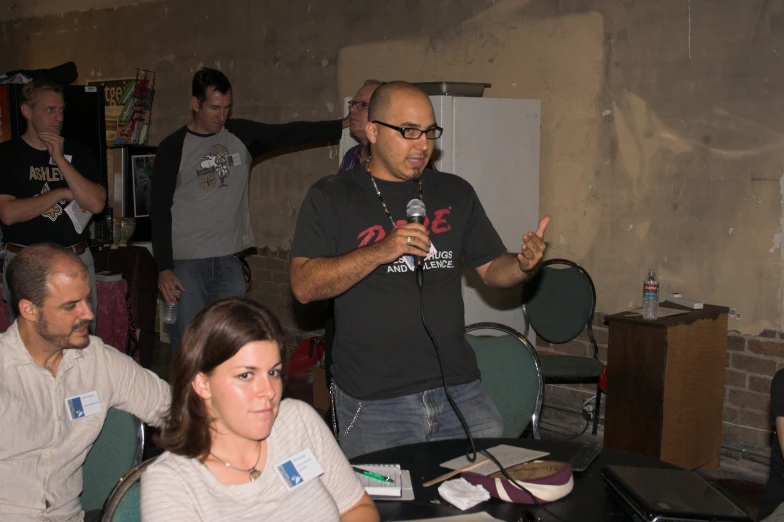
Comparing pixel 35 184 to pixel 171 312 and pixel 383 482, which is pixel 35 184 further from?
pixel 383 482

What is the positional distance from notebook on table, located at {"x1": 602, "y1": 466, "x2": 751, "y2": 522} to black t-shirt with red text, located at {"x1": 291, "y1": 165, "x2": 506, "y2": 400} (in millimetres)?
726

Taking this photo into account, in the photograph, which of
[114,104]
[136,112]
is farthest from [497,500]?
[114,104]

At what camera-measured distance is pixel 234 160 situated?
4871mm

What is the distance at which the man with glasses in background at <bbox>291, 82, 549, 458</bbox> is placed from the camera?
2576mm

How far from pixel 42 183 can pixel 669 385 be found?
354 cm

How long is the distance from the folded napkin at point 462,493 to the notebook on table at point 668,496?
334mm

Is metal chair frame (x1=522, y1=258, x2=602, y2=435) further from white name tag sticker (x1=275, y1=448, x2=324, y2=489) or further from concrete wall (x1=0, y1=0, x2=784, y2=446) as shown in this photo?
white name tag sticker (x1=275, y1=448, x2=324, y2=489)

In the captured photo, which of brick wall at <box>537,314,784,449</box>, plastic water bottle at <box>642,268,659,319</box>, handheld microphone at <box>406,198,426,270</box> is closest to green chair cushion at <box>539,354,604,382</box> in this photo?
plastic water bottle at <box>642,268,659,319</box>

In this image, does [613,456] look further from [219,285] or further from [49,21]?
[49,21]

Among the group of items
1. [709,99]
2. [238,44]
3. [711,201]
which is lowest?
[711,201]

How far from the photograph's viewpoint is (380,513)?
199 centimetres

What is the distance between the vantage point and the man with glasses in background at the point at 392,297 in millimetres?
2576

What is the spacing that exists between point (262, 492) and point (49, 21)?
9406 mm

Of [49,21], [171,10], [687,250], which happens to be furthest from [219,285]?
[49,21]
